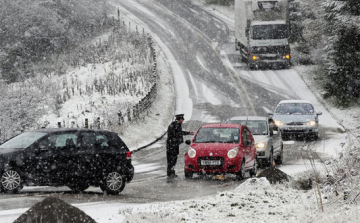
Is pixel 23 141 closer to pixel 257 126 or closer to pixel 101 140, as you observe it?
pixel 101 140

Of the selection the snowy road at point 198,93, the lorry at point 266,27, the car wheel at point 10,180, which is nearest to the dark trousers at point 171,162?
the snowy road at point 198,93

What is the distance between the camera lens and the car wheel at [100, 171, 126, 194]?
52.9 ft

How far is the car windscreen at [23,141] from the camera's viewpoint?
625 inches

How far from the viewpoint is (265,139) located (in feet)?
73.0

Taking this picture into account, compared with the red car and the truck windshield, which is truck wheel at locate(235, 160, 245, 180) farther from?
the truck windshield

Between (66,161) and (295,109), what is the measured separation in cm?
1742

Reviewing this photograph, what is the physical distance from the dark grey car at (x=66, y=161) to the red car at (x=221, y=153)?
2.93 metres

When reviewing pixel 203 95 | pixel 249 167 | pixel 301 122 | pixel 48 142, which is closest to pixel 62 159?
pixel 48 142

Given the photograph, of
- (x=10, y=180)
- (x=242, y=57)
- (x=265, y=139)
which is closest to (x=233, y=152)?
(x=265, y=139)

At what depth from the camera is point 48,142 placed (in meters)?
15.9

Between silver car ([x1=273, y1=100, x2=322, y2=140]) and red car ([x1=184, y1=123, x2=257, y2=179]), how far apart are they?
9895 mm

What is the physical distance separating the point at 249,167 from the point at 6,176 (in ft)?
24.0

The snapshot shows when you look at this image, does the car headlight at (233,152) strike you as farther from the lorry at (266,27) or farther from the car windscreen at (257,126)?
the lorry at (266,27)

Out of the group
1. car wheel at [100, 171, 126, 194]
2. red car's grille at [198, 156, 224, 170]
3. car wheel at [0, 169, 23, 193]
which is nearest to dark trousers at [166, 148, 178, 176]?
red car's grille at [198, 156, 224, 170]
